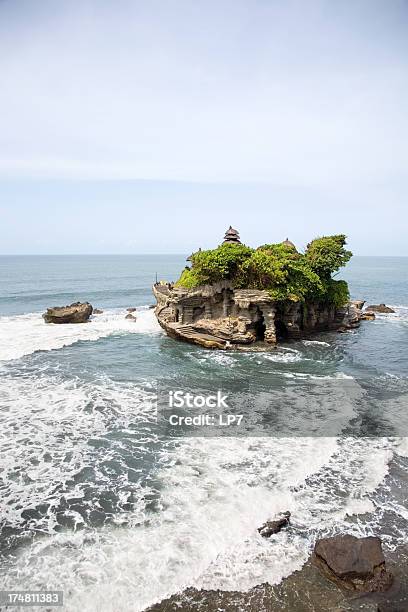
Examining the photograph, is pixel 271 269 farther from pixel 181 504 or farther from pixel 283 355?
pixel 181 504

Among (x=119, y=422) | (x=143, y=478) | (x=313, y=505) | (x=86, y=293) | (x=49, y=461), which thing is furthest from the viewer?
(x=86, y=293)

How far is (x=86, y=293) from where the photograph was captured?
75875 millimetres

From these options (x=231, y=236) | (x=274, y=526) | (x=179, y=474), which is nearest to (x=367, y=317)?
(x=231, y=236)

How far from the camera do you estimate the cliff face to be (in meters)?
34.2

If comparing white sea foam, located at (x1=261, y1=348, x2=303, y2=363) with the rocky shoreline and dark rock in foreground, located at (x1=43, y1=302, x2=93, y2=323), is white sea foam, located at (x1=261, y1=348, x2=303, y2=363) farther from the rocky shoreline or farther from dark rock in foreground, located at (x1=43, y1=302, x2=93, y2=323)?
dark rock in foreground, located at (x1=43, y1=302, x2=93, y2=323)

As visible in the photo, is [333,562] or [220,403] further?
[220,403]

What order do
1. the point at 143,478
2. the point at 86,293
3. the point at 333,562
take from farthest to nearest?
the point at 86,293 < the point at 143,478 < the point at 333,562

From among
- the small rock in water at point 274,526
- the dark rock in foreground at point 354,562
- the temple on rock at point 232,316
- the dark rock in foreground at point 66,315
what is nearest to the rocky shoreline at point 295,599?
the dark rock in foreground at point 354,562

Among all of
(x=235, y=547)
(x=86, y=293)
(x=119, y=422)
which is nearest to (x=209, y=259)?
(x=119, y=422)

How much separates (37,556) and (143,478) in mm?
4649

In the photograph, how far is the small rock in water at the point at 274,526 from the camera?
12375 millimetres

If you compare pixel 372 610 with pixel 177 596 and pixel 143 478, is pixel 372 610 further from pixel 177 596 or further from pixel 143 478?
pixel 143 478

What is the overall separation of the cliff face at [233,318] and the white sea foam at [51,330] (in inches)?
229

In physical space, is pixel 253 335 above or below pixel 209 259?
below
